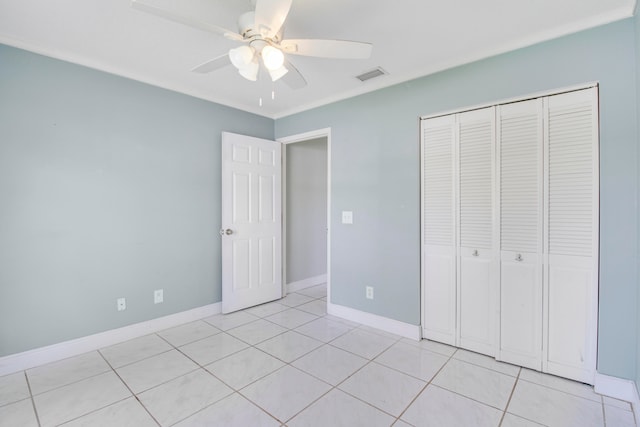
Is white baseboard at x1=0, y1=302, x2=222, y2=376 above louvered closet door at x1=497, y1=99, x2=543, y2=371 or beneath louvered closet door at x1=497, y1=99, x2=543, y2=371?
beneath

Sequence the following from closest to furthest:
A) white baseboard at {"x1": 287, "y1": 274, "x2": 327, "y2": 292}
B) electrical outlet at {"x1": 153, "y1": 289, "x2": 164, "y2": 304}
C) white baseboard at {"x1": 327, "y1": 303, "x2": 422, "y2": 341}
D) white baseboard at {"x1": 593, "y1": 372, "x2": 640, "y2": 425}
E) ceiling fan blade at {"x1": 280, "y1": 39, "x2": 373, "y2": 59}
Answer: ceiling fan blade at {"x1": 280, "y1": 39, "x2": 373, "y2": 59} < white baseboard at {"x1": 593, "y1": 372, "x2": 640, "y2": 425} < white baseboard at {"x1": 327, "y1": 303, "x2": 422, "y2": 341} < electrical outlet at {"x1": 153, "y1": 289, "x2": 164, "y2": 304} < white baseboard at {"x1": 287, "y1": 274, "x2": 327, "y2": 292}

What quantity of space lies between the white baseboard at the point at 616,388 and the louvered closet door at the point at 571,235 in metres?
0.06

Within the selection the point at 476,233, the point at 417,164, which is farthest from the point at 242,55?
the point at 476,233

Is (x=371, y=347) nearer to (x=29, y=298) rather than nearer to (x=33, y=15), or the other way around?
(x=29, y=298)

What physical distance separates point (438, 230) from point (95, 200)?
3.02 m

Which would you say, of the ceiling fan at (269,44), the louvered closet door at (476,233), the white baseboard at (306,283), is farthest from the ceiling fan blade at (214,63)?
the white baseboard at (306,283)

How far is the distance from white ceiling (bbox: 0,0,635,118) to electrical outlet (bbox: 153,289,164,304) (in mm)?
2064

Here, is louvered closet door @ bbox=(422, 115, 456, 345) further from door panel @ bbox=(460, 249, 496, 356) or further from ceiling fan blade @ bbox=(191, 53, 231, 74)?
ceiling fan blade @ bbox=(191, 53, 231, 74)

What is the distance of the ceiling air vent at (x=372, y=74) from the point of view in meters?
2.68

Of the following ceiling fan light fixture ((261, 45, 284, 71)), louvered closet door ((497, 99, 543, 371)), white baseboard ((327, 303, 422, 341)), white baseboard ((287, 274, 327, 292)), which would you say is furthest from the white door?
louvered closet door ((497, 99, 543, 371))

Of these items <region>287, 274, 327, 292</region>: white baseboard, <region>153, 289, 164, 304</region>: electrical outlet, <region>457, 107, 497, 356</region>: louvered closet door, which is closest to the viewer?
<region>457, 107, 497, 356</region>: louvered closet door

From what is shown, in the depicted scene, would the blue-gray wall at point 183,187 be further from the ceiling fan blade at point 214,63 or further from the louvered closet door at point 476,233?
the ceiling fan blade at point 214,63

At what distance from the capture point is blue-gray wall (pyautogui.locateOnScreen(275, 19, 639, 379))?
6.14ft

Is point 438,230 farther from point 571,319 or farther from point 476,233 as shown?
point 571,319
